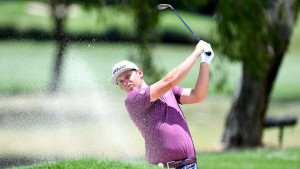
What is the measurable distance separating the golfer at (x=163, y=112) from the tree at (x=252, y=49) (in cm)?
563

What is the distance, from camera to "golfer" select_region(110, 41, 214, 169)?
4.36 meters

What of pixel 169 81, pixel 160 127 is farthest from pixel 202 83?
pixel 160 127

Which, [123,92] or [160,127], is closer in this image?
[160,127]

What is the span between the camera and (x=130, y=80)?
4555 mm

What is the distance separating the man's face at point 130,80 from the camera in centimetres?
456

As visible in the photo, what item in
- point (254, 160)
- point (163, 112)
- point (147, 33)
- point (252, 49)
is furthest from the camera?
point (147, 33)

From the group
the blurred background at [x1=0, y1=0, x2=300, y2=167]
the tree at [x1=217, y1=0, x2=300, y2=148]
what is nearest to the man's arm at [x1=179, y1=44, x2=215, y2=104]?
the blurred background at [x1=0, y1=0, x2=300, y2=167]

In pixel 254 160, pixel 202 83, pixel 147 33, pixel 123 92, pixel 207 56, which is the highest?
pixel 147 33

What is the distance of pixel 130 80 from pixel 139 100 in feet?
0.77

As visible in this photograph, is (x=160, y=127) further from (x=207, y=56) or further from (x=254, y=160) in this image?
(x=254, y=160)

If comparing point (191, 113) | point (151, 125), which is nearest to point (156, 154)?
→ point (151, 125)

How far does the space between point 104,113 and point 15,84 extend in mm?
9313

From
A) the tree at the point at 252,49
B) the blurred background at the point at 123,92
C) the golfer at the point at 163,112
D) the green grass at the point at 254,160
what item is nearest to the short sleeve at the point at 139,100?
the golfer at the point at 163,112

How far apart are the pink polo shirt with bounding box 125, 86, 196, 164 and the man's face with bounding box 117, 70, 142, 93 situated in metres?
0.13
